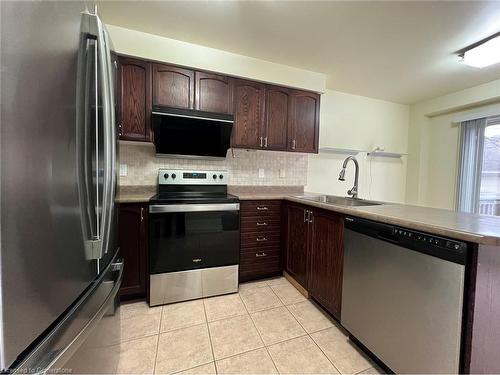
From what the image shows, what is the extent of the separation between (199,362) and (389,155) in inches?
155

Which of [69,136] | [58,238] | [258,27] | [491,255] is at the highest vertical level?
[258,27]

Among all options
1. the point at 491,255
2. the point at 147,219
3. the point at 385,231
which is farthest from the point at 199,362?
the point at 491,255

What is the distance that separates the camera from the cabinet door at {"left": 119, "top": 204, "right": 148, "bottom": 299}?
1780 millimetres

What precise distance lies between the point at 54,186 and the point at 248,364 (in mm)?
1379

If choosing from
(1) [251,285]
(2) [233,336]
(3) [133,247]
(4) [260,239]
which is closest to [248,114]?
(4) [260,239]

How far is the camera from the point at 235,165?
2654 millimetres

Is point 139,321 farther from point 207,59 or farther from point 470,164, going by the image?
point 470,164

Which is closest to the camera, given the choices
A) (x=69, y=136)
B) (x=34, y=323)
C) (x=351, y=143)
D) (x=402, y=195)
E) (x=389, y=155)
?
(x=34, y=323)

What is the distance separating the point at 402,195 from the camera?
3818mm

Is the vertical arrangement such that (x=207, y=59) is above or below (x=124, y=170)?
above

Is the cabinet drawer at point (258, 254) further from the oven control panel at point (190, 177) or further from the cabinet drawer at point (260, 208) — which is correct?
the oven control panel at point (190, 177)

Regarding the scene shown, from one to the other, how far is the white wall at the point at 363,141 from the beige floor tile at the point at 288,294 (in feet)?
4.92

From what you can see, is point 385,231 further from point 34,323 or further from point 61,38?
point 61,38

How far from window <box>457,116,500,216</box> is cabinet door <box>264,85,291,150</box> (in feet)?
9.18
